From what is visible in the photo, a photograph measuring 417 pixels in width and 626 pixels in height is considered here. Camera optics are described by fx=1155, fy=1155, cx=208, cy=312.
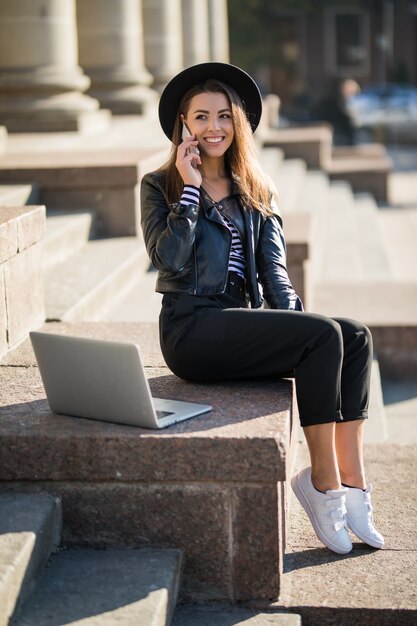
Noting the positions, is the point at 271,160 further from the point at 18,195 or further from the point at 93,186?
the point at 18,195

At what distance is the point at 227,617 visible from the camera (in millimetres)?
3787

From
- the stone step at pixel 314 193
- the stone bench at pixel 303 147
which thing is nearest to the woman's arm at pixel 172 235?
the stone step at pixel 314 193

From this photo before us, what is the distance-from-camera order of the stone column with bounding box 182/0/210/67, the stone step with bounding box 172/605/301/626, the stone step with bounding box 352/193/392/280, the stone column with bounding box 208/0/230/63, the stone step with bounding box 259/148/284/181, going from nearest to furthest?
the stone step with bounding box 172/605/301/626 < the stone step with bounding box 352/193/392/280 < the stone step with bounding box 259/148/284/181 < the stone column with bounding box 182/0/210/67 < the stone column with bounding box 208/0/230/63

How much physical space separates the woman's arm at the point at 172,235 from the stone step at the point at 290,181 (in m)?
6.33

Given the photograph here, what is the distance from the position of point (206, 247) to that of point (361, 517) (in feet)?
3.82

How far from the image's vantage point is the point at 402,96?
156 feet

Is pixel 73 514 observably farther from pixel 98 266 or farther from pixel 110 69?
pixel 110 69

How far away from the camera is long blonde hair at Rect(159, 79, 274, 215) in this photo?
4547mm

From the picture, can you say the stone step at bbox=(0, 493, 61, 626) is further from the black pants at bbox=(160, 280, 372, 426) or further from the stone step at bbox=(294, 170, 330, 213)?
the stone step at bbox=(294, 170, 330, 213)

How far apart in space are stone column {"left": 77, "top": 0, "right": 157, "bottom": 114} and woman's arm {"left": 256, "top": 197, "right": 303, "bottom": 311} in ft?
31.1

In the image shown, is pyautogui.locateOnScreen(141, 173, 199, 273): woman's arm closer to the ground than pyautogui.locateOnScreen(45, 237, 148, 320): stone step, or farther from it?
farther from it

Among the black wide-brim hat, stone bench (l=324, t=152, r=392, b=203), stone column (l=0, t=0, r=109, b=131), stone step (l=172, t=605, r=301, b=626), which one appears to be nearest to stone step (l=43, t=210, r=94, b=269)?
the black wide-brim hat

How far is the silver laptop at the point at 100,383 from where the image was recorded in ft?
12.5

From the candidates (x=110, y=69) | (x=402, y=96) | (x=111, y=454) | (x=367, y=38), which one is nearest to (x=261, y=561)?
(x=111, y=454)
